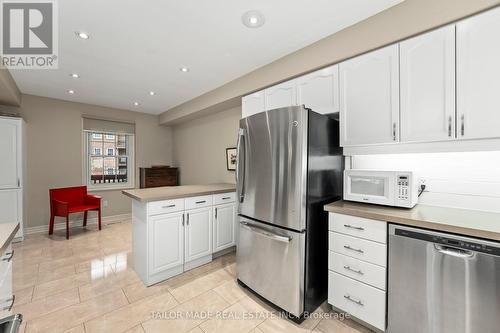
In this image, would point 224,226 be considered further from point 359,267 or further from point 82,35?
point 82,35

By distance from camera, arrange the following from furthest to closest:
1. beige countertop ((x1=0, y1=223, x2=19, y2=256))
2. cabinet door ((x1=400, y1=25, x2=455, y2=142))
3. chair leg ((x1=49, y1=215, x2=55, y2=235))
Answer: chair leg ((x1=49, y1=215, x2=55, y2=235)) → cabinet door ((x1=400, y1=25, x2=455, y2=142)) → beige countertop ((x1=0, y1=223, x2=19, y2=256))

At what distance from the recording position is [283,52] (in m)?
2.36

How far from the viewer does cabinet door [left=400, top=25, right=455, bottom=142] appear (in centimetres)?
154

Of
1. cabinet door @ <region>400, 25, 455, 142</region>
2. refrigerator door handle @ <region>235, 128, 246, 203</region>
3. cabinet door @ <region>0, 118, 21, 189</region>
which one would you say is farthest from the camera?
cabinet door @ <region>0, 118, 21, 189</region>

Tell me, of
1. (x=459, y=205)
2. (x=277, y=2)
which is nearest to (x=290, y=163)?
(x=277, y=2)

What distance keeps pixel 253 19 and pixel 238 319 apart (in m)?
2.52

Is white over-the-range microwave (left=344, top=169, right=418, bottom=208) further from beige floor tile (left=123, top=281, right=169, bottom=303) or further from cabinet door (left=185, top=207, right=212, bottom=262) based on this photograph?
beige floor tile (left=123, top=281, right=169, bottom=303)

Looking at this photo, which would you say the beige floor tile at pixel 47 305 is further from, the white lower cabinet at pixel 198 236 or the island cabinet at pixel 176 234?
A: the white lower cabinet at pixel 198 236

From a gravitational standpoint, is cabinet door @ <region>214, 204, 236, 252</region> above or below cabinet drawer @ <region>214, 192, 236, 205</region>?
below

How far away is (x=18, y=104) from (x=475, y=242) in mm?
5873

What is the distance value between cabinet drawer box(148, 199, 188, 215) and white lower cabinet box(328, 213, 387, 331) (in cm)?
161

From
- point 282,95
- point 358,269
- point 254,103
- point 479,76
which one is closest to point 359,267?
point 358,269

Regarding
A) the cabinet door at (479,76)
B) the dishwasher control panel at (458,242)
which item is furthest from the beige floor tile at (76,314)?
the cabinet door at (479,76)

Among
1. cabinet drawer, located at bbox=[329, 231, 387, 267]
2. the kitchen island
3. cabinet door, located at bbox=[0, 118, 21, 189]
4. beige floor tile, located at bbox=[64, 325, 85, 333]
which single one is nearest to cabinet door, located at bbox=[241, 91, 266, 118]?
the kitchen island
